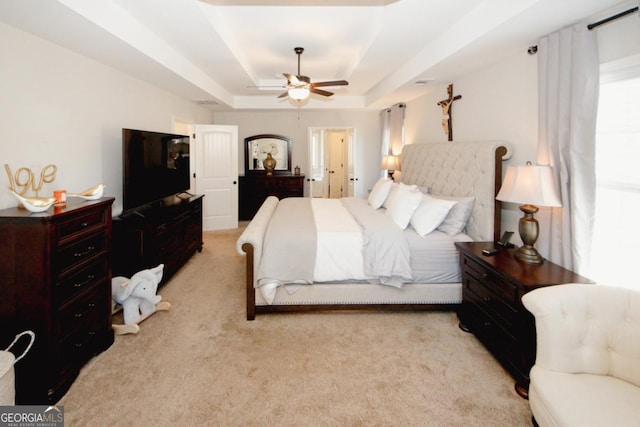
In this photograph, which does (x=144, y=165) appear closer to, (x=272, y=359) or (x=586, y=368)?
(x=272, y=359)

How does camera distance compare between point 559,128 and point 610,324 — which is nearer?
point 610,324

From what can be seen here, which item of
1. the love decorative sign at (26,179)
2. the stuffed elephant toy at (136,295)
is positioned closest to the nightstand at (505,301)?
the stuffed elephant toy at (136,295)

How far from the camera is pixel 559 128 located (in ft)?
7.61

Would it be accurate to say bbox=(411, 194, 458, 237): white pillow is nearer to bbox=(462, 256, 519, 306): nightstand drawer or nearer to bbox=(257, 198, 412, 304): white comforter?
bbox=(257, 198, 412, 304): white comforter

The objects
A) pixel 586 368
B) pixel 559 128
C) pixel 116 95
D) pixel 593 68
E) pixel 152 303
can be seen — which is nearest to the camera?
pixel 586 368

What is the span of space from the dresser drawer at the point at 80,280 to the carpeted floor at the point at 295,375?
0.55m

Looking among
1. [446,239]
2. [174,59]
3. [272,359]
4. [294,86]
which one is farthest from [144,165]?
[446,239]

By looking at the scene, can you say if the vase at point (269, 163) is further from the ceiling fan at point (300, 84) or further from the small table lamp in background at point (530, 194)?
the small table lamp in background at point (530, 194)

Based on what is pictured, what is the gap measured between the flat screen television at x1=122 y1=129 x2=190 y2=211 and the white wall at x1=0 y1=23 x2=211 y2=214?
0.87 feet

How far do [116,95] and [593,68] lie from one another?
4.18 metres

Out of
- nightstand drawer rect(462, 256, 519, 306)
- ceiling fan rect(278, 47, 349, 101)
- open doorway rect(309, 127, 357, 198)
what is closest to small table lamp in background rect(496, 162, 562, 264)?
nightstand drawer rect(462, 256, 519, 306)

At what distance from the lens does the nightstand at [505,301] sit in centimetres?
200

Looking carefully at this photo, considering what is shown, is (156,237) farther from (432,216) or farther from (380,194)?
(432,216)

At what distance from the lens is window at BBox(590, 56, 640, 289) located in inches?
79.2
